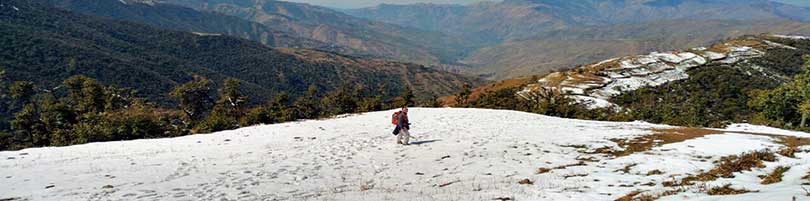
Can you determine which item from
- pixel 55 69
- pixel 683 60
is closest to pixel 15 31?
pixel 55 69

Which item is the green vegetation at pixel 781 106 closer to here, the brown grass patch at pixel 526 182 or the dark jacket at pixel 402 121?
the dark jacket at pixel 402 121

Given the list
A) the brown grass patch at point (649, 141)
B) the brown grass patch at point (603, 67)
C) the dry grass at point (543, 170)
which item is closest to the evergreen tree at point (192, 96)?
the brown grass patch at point (649, 141)

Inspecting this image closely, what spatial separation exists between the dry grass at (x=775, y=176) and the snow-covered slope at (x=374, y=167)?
0.23 meters

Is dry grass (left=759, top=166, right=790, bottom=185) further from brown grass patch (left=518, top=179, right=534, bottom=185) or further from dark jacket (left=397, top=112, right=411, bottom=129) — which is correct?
dark jacket (left=397, top=112, right=411, bottom=129)

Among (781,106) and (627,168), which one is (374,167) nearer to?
(627,168)

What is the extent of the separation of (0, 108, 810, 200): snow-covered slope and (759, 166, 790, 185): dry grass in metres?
0.23

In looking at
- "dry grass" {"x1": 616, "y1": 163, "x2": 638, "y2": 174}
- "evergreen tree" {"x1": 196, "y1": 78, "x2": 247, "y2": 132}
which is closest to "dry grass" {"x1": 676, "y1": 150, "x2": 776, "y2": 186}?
"dry grass" {"x1": 616, "y1": 163, "x2": 638, "y2": 174}

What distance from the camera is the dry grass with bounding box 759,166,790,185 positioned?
10.8 meters

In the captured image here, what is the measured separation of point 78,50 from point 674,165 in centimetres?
23785

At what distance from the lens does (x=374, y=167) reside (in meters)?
17.9

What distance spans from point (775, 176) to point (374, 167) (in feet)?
41.4

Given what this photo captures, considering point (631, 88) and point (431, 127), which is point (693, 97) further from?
point (431, 127)

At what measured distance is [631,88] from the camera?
399 ft

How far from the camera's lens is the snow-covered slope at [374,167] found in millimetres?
12656
